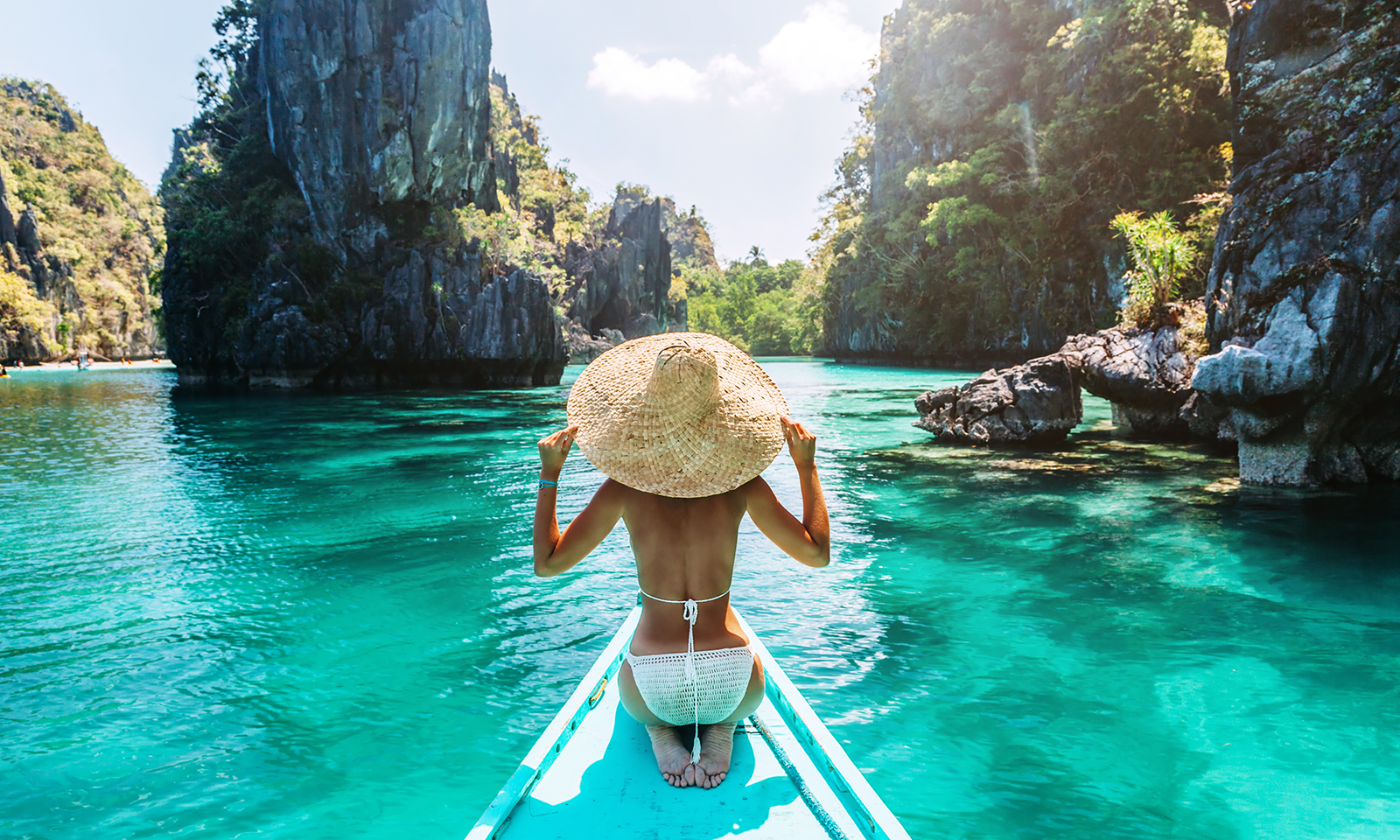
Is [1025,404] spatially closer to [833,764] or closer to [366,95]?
[833,764]

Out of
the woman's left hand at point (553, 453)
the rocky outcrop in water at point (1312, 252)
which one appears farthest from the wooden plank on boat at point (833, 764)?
the rocky outcrop in water at point (1312, 252)

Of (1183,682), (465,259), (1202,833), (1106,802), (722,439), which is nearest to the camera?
(722,439)

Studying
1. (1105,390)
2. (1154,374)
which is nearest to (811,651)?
(1154,374)

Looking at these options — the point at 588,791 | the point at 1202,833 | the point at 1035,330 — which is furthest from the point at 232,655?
the point at 1035,330

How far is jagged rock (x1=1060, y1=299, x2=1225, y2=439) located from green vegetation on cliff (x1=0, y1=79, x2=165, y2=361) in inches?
2027

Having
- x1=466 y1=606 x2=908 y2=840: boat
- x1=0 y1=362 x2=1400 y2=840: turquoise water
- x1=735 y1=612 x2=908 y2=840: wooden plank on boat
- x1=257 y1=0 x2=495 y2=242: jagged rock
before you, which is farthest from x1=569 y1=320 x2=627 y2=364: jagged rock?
x1=466 y1=606 x2=908 y2=840: boat

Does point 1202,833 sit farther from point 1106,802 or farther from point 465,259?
point 465,259

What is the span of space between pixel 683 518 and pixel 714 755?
67 cm

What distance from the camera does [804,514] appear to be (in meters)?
2.16

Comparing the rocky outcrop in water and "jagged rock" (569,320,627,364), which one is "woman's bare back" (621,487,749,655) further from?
"jagged rock" (569,320,627,364)

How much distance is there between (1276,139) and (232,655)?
1162 centimetres

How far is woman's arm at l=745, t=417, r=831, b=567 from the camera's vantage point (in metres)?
2.15

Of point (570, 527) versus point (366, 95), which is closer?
point (570, 527)

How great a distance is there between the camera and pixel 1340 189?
7930mm
